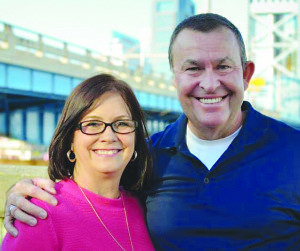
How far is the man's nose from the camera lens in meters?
2.56

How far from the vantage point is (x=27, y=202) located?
6.48ft

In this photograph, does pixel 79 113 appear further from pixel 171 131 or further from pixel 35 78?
pixel 35 78

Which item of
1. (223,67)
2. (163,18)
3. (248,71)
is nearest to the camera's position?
(223,67)

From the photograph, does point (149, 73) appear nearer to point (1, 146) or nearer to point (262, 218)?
point (1, 146)

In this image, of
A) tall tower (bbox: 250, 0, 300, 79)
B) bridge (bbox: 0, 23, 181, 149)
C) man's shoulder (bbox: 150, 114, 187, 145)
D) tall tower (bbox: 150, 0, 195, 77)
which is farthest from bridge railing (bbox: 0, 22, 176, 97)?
tall tower (bbox: 150, 0, 195, 77)

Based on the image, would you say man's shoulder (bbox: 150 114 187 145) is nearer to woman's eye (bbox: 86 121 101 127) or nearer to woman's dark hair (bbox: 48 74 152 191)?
woman's dark hair (bbox: 48 74 152 191)

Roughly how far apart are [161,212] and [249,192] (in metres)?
0.45

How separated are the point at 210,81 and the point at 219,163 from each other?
42 centimetres

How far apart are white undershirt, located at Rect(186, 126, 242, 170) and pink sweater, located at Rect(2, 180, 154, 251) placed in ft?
1.56

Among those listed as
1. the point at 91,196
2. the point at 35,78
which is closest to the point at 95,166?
the point at 91,196

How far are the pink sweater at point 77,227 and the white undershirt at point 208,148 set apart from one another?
0.47m

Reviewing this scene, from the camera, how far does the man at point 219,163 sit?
2.38m

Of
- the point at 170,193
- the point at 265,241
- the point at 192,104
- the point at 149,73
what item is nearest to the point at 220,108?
the point at 192,104

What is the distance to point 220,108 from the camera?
2596mm
